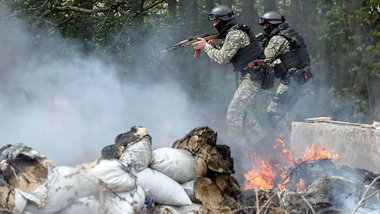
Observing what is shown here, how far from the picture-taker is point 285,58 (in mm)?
6383

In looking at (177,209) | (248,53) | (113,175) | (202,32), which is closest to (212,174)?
(177,209)

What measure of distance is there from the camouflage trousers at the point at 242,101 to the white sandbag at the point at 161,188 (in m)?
2.84

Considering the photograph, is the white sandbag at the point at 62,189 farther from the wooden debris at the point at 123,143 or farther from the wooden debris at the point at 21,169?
the wooden debris at the point at 123,143

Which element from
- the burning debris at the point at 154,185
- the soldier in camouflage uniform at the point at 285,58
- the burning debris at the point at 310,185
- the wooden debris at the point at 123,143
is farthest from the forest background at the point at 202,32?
the burning debris at the point at 154,185

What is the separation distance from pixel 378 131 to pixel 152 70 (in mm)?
5600

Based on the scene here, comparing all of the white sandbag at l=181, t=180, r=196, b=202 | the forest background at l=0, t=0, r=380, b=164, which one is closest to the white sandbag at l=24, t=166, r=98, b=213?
the white sandbag at l=181, t=180, r=196, b=202

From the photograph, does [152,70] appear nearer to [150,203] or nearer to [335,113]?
[335,113]

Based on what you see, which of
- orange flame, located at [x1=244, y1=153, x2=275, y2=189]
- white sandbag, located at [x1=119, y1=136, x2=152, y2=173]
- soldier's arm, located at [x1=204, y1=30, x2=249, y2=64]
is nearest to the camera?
white sandbag, located at [x1=119, y1=136, x2=152, y2=173]

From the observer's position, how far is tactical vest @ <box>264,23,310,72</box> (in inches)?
248

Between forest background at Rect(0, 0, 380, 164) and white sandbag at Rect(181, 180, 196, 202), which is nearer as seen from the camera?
white sandbag at Rect(181, 180, 196, 202)

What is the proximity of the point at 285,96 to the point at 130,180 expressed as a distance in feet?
12.8

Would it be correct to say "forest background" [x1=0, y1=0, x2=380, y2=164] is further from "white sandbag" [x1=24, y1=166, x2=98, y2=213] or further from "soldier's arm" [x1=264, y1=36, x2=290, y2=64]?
"white sandbag" [x1=24, y1=166, x2=98, y2=213]

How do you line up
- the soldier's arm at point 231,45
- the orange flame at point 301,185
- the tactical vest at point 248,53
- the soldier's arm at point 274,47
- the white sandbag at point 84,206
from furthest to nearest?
the soldier's arm at point 274,47
the tactical vest at point 248,53
the soldier's arm at point 231,45
the orange flame at point 301,185
the white sandbag at point 84,206

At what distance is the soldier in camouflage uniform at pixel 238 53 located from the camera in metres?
5.95
